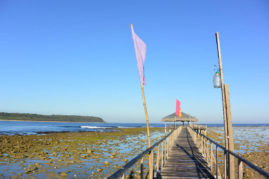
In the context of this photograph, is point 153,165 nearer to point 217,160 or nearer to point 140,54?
point 217,160

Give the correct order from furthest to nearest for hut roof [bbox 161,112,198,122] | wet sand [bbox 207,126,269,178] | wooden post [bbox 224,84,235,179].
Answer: hut roof [bbox 161,112,198,122], wet sand [bbox 207,126,269,178], wooden post [bbox 224,84,235,179]

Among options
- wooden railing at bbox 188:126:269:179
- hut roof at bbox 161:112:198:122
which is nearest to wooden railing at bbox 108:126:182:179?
wooden railing at bbox 188:126:269:179

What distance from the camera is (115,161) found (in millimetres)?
12203

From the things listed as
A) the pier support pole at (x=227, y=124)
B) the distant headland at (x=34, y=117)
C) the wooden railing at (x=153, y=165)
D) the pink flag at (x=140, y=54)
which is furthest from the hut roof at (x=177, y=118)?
the distant headland at (x=34, y=117)

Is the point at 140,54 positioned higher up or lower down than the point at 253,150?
higher up

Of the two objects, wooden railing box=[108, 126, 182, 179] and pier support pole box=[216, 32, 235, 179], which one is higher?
pier support pole box=[216, 32, 235, 179]

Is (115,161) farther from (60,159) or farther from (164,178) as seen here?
(164,178)

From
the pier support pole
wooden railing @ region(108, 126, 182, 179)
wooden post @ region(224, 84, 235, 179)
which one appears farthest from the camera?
the pier support pole

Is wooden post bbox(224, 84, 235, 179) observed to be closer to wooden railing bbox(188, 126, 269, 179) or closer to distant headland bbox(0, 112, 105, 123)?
wooden railing bbox(188, 126, 269, 179)

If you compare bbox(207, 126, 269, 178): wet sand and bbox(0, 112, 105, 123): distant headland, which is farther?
bbox(0, 112, 105, 123): distant headland

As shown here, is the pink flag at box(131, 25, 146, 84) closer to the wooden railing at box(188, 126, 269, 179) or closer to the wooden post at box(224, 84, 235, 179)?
the wooden post at box(224, 84, 235, 179)

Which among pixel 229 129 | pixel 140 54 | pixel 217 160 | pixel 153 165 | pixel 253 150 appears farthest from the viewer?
pixel 253 150

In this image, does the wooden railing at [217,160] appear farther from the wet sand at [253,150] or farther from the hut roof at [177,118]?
the hut roof at [177,118]

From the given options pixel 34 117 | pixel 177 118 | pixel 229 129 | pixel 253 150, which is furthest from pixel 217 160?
pixel 34 117
